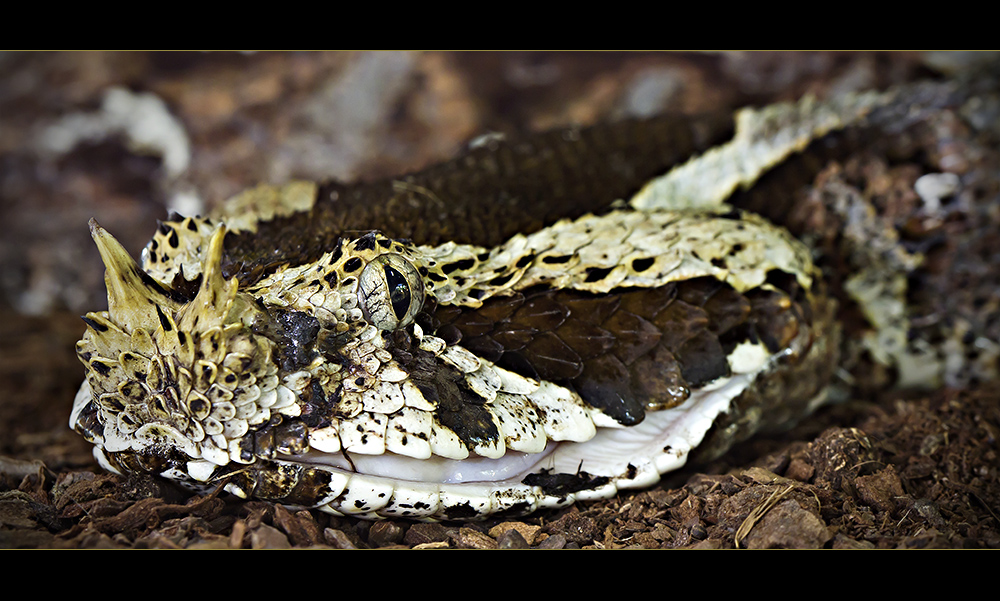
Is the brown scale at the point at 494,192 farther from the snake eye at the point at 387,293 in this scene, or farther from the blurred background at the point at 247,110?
the blurred background at the point at 247,110

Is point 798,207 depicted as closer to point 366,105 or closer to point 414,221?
point 414,221

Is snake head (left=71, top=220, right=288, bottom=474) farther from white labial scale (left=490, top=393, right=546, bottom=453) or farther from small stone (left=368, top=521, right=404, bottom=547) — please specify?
white labial scale (left=490, top=393, right=546, bottom=453)

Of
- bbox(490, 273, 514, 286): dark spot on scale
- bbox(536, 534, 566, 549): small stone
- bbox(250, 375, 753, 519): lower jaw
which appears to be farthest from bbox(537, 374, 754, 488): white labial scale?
bbox(490, 273, 514, 286): dark spot on scale

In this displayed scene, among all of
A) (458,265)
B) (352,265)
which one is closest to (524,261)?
(458,265)

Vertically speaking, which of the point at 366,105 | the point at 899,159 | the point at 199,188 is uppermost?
the point at 366,105

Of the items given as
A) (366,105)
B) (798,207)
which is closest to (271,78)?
(366,105)

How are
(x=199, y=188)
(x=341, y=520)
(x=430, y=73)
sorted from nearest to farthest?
(x=341, y=520) → (x=199, y=188) → (x=430, y=73)
